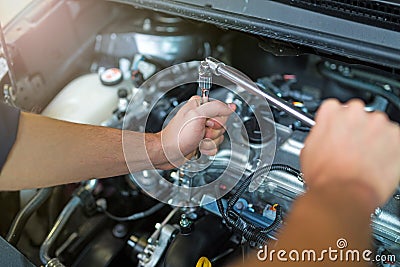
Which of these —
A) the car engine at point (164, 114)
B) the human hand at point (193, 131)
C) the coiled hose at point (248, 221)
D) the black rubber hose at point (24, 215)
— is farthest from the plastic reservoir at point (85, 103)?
the coiled hose at point (248, 221)

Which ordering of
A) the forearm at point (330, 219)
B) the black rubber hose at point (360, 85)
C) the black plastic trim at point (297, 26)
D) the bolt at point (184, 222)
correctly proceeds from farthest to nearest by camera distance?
the black rubber hose at point (360, 85) → the bolt at point (184, 222) → the black plastic trim at point (297, 26) → the forearm at point (330, 219)

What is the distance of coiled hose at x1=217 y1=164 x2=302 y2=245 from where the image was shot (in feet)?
3.42

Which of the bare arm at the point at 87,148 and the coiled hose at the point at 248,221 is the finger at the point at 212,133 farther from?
→ the coiled hose at the point at 248,221

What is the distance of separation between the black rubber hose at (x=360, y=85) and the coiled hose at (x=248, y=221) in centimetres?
46

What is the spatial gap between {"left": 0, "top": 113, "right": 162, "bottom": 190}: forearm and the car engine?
12cm

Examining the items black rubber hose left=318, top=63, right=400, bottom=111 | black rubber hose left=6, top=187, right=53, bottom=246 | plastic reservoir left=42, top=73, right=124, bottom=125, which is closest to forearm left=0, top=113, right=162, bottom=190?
black rubber hose left=6, top=187, right=53, bottom=246

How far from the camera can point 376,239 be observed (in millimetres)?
1049

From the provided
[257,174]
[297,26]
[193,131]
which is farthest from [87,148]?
[297,26]

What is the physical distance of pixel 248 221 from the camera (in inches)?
43.2

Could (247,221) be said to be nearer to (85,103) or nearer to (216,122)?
(216,122)

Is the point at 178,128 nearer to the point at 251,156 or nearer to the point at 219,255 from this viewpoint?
the point at 251,156

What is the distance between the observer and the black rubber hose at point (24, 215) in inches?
49.0

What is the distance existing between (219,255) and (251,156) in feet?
0.75

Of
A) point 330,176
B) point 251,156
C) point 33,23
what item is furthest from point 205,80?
point 33,23
